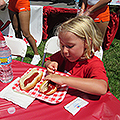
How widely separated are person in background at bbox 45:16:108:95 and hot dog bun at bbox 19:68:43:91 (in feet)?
0.39

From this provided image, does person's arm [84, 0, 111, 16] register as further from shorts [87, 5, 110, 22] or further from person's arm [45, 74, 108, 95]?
→ person's arm [45, 74, 108, 95]

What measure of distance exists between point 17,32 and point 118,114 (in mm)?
2954

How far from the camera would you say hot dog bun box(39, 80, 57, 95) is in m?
1.01

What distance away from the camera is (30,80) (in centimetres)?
111

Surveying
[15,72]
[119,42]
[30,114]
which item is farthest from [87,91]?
[119,42]

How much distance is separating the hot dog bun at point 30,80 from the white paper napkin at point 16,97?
0.07m

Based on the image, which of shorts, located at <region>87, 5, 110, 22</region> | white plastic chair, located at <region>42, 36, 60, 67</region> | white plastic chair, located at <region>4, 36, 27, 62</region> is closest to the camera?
white plastic chair, located at <region>4, 36, 27, 62</region>

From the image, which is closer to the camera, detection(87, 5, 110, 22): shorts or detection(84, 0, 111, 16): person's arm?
detection(84, 0, 111, 16): person's arm

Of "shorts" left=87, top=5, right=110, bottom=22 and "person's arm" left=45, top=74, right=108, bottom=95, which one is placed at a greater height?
"shorts" left=87, top=5, right=110, bottom=22

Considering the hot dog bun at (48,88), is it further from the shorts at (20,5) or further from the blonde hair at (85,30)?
the shorts at (20,5)

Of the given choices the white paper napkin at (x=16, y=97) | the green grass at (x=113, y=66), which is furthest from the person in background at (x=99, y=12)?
the white paper napkin at (x=16, y=97)

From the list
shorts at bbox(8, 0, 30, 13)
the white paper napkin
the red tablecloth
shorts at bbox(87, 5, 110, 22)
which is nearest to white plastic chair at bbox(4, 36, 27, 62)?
shorts at bbox(8, 0, 30, 13)

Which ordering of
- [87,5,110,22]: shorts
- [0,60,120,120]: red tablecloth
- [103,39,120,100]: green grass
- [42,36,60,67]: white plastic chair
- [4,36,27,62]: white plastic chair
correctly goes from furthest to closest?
[103,39,120,100]: green grass, [87,5,110,22]: shorts, [42,36,60,67]: white plastic chair, [4,36,27,62]: white plastic chair, [0,60,120,120]: red tablecloth

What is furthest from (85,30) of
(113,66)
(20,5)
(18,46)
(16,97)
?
(113,66)
